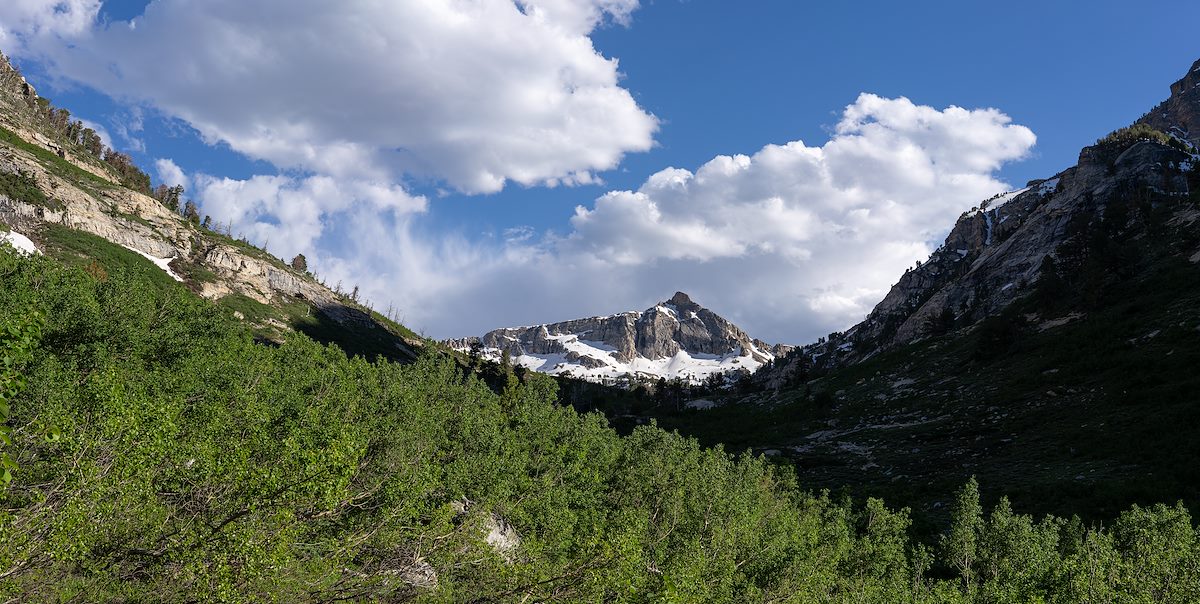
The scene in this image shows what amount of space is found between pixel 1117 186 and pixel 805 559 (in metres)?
201

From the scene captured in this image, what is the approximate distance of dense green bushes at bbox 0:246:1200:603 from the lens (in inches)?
971

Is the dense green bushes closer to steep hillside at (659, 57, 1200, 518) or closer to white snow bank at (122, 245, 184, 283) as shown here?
steep hillside at (659, 57, 1200, 518)

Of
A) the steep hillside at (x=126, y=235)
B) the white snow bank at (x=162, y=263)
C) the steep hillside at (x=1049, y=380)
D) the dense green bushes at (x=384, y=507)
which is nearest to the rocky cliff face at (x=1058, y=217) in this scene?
the steep hillside at (x=1049, y=380)

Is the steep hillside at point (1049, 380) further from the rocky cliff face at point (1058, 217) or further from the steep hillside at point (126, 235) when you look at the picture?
the steep hillside at point (126, 235)

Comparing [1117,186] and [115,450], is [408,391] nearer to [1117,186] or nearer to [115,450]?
[115,450]

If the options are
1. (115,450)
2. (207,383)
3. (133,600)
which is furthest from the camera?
(207,383)

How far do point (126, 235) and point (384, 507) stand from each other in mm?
177921

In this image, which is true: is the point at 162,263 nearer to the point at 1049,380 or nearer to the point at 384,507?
the point at 384,507

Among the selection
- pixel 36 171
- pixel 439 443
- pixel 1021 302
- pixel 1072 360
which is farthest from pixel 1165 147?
pixel 36 171

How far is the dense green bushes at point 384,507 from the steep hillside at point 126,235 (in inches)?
3946

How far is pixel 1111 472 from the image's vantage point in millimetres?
68875

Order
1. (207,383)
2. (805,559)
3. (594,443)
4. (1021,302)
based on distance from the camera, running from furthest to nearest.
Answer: (1021,302) → (594,443) → (207,383) → (805,559)

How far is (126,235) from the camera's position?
162 metres

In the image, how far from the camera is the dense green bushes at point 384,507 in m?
24.7
